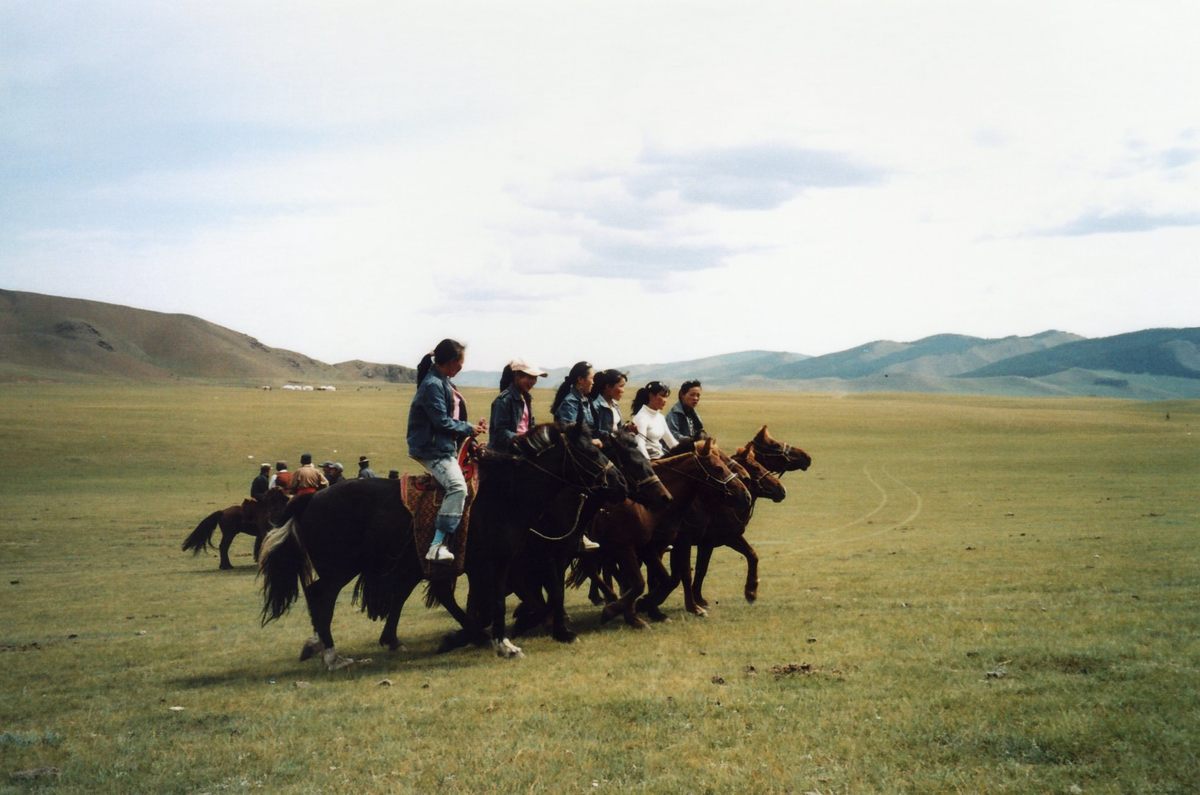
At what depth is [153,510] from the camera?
30000 mm

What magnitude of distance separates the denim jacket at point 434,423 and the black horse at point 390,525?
2.25ft

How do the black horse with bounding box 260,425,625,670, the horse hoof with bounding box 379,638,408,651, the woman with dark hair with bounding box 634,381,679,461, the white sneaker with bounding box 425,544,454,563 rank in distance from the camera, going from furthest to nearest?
the woman with dark hair with bounding box 634,381,679,461 → the horse hoof with bounding box 379,638,408,651 → the black horse with bounding box 260,425,625,670 → the white sneaker with bounding box 425,544,454,563


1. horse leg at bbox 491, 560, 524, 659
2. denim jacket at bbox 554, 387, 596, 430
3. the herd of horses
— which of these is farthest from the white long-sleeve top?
horse leg at bbox 491, 560, 524, 659

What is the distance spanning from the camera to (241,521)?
20.6 meters

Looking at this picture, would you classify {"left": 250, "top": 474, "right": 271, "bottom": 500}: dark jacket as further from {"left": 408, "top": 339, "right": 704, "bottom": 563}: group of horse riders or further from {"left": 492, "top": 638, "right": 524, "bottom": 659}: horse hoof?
{"left": 492, "top": 638, "right": 524, "bottom": 659}: horse hoof

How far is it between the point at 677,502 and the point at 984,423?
221ft

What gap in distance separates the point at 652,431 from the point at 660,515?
5.97 ft

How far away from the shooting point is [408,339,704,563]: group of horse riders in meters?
10.3

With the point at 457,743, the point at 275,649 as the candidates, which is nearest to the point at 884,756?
the point at 457,743

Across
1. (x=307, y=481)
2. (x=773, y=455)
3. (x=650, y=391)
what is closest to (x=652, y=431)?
(x=650, y=391)

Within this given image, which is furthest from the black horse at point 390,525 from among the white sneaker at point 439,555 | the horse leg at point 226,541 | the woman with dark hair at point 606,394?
the horse leg at point 226,541

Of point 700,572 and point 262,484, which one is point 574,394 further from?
point 262,484

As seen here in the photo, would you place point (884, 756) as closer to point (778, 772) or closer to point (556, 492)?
point (778, 772)

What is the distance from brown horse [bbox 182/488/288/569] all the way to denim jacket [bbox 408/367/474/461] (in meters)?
9.99
